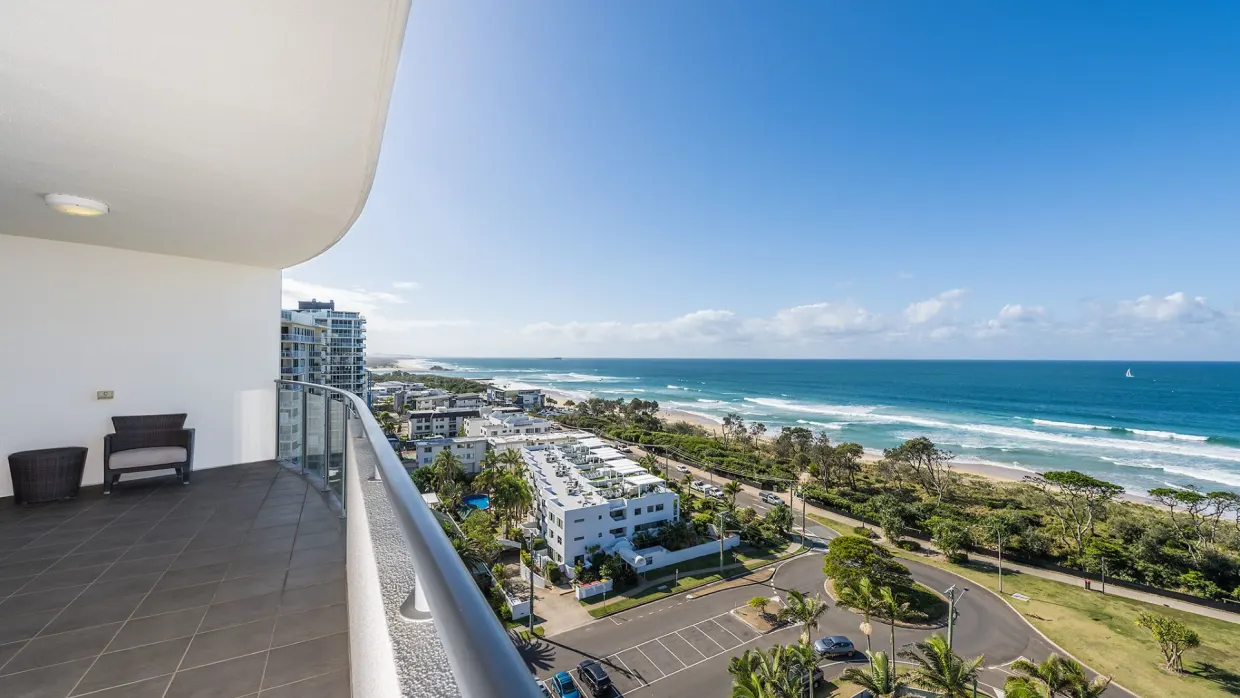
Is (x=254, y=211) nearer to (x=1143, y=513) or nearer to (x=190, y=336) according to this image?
(x=190, y=336)

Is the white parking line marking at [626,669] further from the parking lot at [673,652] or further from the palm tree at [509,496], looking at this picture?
the palm tree at [509,496]

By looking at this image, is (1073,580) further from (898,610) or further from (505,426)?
(505,426)

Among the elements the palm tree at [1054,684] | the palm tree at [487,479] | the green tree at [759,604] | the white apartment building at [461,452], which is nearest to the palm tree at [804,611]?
the green tree at [759,604]

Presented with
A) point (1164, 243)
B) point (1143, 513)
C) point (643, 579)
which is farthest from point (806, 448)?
point (1164, 243)

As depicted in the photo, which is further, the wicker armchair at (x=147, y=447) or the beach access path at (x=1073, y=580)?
the beach access path at (x=1073, y=580)

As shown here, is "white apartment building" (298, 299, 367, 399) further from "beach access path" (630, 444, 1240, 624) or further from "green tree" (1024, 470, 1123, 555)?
"green tree" (1024, 470, 1123, 555)
